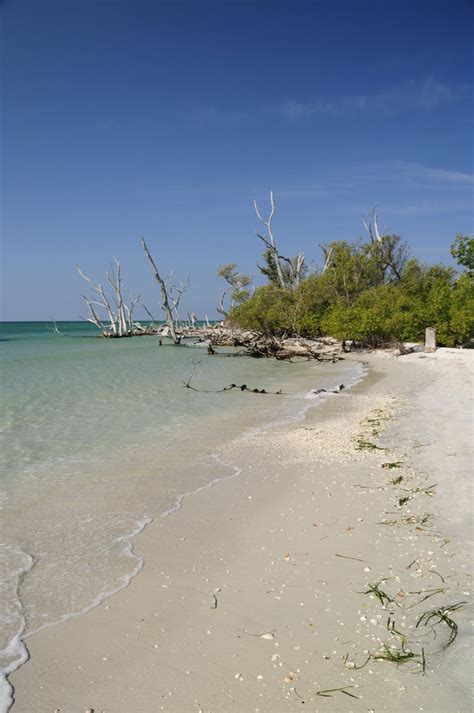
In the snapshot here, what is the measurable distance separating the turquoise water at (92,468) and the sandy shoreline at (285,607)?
1.14 feet

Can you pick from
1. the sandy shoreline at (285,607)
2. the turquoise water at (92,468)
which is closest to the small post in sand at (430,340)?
the turquoise water at (92,468)

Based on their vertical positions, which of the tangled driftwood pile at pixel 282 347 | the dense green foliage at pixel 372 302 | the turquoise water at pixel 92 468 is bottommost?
the turquoise water at pixel 92 468

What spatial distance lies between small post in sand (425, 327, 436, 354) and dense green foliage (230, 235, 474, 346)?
88 centimetres

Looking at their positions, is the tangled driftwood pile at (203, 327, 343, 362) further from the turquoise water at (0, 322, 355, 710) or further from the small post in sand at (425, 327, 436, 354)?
the turquoise water at (0, 322, 355, 710)

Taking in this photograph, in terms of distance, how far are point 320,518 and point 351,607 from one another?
1.70m

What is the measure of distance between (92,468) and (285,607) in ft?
16.3

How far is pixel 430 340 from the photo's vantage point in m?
28.5

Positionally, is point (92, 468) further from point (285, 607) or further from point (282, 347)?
point (282, 347)

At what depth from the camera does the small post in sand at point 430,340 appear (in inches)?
1115

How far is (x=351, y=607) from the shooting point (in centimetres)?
354

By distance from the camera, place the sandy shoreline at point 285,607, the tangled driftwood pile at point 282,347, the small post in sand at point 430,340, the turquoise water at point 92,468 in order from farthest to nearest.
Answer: the tangled driftwood pile at point 282,347
the small post in sand at point 430,340
the turquoise water at point 92,468
the sandy shoreline at point 285,607

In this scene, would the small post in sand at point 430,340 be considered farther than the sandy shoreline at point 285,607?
Yes

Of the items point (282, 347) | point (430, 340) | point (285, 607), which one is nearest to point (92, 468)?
point (285, 607)

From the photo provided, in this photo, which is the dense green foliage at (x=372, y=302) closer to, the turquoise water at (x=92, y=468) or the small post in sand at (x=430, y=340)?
the small post in sand at (x=430, y=340)
